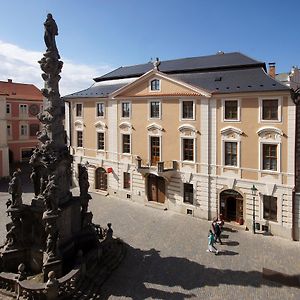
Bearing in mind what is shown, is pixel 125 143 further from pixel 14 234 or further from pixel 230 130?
pixel 14 234

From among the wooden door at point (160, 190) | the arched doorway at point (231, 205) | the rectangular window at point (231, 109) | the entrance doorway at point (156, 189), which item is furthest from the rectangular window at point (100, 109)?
the arched doorway at point (231, 205)

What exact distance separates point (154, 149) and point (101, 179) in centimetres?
764

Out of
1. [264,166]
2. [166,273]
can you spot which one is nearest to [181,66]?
[264,166]

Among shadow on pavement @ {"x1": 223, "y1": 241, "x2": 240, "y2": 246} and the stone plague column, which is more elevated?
the stone plague column

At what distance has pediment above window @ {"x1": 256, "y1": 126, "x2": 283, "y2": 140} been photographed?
20734 mm

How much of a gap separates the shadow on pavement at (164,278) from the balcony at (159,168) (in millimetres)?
8785

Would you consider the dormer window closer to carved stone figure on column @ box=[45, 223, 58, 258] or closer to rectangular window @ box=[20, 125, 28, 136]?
carved stone figure on column @ box=[45, 223, 58, 258]

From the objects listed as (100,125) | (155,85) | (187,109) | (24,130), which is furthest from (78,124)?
(24,130)

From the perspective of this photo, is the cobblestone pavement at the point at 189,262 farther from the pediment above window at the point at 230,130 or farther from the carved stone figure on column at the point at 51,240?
the pediment above window at the point at 230,130

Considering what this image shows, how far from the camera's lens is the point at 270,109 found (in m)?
21.1

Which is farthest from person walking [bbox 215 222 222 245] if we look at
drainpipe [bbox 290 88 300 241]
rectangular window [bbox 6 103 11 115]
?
rectangular window [bbox 6 103 11 115]

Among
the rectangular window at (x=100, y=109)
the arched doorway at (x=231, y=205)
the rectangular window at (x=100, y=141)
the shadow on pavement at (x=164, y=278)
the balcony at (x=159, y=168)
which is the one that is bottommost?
the shadow on pavement at (x=164, y=278)

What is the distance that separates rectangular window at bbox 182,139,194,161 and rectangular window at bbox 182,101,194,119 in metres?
1.93

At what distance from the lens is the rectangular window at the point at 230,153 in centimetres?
2280
